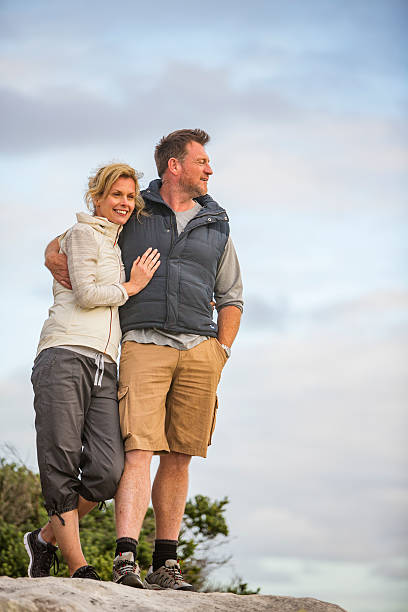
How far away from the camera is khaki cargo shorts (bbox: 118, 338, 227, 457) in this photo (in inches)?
175

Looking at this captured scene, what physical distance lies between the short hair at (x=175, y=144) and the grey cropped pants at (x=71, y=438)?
1503 millimetres

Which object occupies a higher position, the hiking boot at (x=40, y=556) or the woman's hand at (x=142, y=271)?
the woman's hand at (x=142, y=271)

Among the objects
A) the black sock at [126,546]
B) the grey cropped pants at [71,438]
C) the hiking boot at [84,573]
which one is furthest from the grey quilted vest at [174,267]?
the hiking boot at [84,573]

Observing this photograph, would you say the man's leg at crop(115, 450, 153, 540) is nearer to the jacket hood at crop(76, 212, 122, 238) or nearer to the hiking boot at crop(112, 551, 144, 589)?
the hiking boot at crop(112, 551, 144, 589)

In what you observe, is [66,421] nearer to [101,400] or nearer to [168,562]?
[101,400]

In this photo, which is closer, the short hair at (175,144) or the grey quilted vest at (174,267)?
the grey quilted vest at (174,267)

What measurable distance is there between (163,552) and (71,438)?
942 millimetres

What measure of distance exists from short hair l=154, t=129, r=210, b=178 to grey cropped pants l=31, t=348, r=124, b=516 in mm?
1503

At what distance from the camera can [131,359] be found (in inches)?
180

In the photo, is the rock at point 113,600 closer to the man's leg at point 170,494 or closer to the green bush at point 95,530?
the man's leg at point 170,494

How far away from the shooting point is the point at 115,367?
4.52 meters

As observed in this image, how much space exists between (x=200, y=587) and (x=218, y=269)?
13.2 ft

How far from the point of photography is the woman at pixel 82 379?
4.30 m

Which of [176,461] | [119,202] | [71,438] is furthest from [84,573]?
[119,202]
